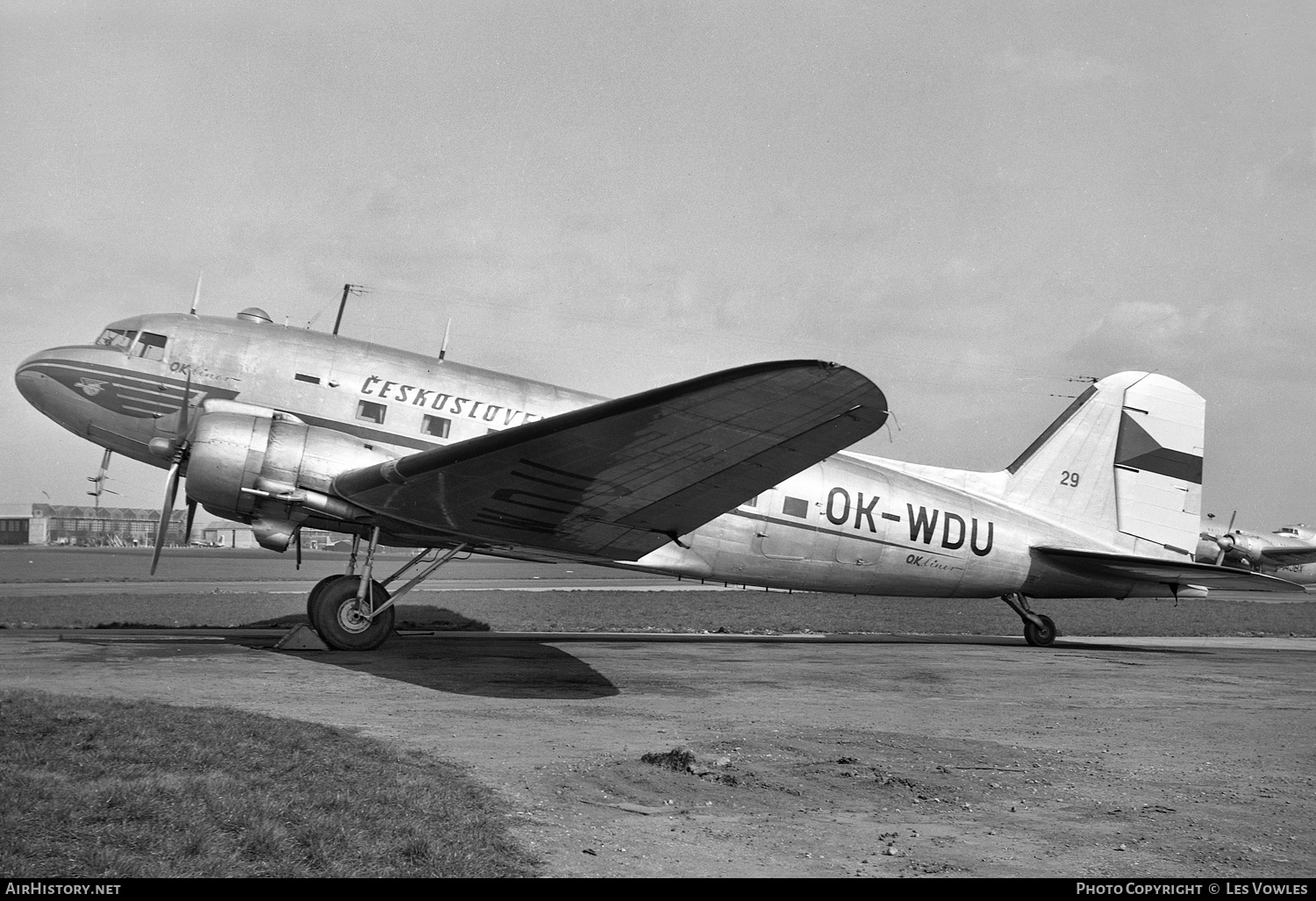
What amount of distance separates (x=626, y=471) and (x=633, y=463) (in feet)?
0.81

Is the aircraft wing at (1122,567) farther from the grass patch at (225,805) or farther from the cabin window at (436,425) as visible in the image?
the grass patch at (225,805)

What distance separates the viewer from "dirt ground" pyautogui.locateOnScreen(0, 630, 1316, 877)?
16.4ft

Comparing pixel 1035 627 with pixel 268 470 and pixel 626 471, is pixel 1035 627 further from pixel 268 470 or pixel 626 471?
pixel 268 470

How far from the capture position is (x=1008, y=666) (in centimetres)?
1408

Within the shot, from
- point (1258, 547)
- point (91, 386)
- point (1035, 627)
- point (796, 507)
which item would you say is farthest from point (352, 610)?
point (1258, 547)

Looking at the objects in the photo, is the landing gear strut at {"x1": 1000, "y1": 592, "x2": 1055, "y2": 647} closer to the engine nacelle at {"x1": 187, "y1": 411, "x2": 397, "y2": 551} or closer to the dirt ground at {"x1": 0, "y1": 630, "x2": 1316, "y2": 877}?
the dirt ground at {"x1": 0, "y1": 630, "x2": 1316, "y2": 877}

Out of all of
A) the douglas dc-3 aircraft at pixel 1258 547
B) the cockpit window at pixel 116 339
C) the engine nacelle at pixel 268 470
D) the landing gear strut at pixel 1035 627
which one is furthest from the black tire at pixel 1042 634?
the douglas dc-3 aircraft at pixel 1258 547

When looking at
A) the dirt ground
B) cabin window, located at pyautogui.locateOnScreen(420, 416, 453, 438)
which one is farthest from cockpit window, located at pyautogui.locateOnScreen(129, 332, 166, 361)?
the dirt ground

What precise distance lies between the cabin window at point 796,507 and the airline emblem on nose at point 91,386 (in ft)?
32.2

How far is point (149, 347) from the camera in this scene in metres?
13.7

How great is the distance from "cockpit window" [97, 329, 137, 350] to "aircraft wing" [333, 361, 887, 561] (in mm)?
4299

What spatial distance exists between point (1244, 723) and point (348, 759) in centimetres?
821

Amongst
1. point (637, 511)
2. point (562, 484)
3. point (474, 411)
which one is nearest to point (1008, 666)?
point (637, 511)

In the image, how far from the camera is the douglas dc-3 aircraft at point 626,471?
9.55m
